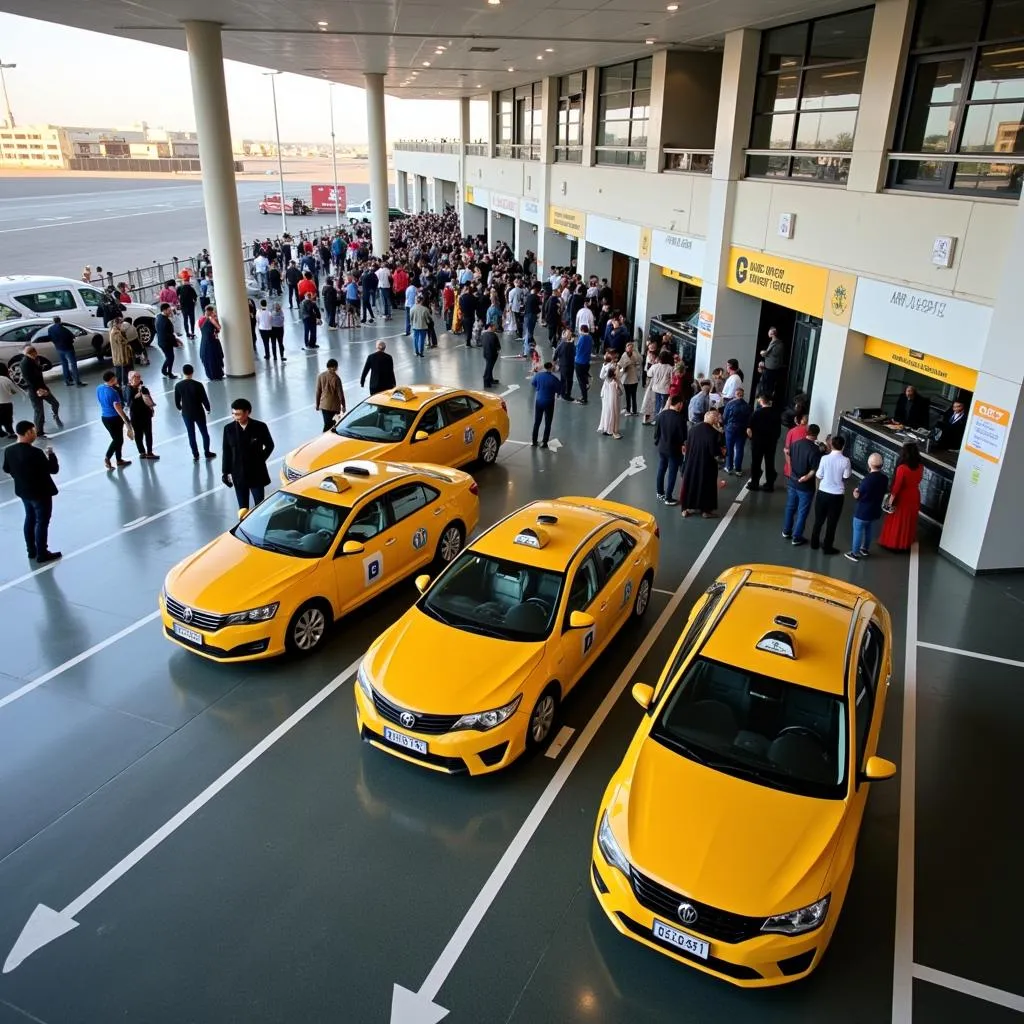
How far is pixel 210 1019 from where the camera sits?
4711mm

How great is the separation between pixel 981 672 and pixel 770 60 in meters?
12.5

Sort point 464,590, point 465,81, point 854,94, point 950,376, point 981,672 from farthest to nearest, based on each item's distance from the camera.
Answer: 1. point 465,81
2. point 854,94
3. point 950,376
4. point 981,672
5. point 464,590

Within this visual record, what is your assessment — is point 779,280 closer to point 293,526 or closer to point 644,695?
point 293,526

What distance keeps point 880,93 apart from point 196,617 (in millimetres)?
11928

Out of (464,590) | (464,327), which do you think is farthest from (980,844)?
(464,327)

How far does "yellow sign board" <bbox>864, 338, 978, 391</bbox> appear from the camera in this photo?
1084cm

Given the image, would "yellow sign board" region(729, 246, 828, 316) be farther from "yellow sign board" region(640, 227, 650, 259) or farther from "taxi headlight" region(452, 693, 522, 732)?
"taxi headlight" region(452, 693, 522, 732)

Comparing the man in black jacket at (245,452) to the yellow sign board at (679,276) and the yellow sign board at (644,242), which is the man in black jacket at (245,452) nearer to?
the yellow sign board at (679,276)

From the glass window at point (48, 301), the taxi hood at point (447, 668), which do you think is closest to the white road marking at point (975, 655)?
the taxi hood at point (447, 668)

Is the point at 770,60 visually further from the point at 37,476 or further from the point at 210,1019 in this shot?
the point at 210,1019

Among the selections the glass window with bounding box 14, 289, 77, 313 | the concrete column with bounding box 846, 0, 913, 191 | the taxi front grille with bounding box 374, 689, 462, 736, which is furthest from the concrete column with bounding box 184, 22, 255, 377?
the taxi front grille with bounding box 374, 689, 462, 736

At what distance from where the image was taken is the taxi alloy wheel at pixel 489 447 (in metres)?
13.9

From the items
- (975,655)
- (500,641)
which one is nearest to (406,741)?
(500,641)

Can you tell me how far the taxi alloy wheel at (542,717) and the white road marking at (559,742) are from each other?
9 centimetres
